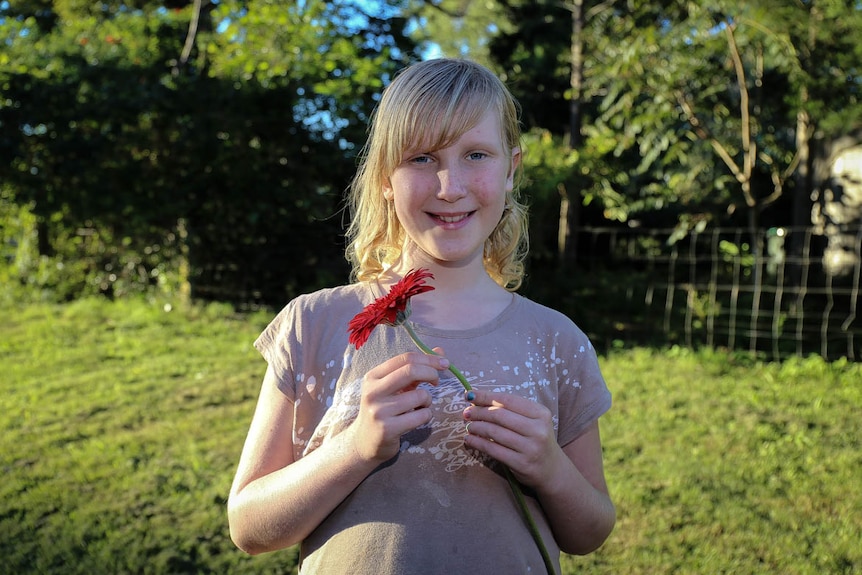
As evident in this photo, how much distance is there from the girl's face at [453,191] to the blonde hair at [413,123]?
2 centimetres

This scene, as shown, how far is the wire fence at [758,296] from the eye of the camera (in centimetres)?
642

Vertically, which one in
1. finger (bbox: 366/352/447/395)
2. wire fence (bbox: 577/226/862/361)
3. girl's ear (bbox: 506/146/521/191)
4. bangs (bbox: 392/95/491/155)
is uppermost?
bangs (bbox: 392/95/491/155)

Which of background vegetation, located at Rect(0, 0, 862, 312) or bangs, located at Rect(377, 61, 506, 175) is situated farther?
background vegetation, located at Rect(0, 0, 862, 312)

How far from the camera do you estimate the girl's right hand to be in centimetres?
116

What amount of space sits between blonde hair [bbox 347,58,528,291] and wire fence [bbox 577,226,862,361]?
523cm

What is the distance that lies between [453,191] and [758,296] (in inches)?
226

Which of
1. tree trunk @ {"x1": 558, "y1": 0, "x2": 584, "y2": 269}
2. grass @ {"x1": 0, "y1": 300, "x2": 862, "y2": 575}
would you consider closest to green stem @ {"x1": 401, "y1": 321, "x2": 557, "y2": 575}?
grass @ {"x1": 0, "y1": 300, "x2": 862, "y2": 575}

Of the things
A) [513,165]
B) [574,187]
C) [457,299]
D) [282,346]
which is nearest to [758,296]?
[574,187]

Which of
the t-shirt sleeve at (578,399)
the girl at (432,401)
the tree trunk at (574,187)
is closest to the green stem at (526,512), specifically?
the girl at (432,401)

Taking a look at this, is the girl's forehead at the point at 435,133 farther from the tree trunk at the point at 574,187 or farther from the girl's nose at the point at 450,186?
the tree trunk at the point at 574,187

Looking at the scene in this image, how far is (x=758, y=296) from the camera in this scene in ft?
21.2

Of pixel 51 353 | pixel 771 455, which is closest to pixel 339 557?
pixel 771 455

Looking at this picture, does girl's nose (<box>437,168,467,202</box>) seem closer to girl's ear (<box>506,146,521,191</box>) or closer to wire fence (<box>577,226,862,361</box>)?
girl's ear (<box>506,146,521,191</box>)

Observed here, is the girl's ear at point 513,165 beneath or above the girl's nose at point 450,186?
above
